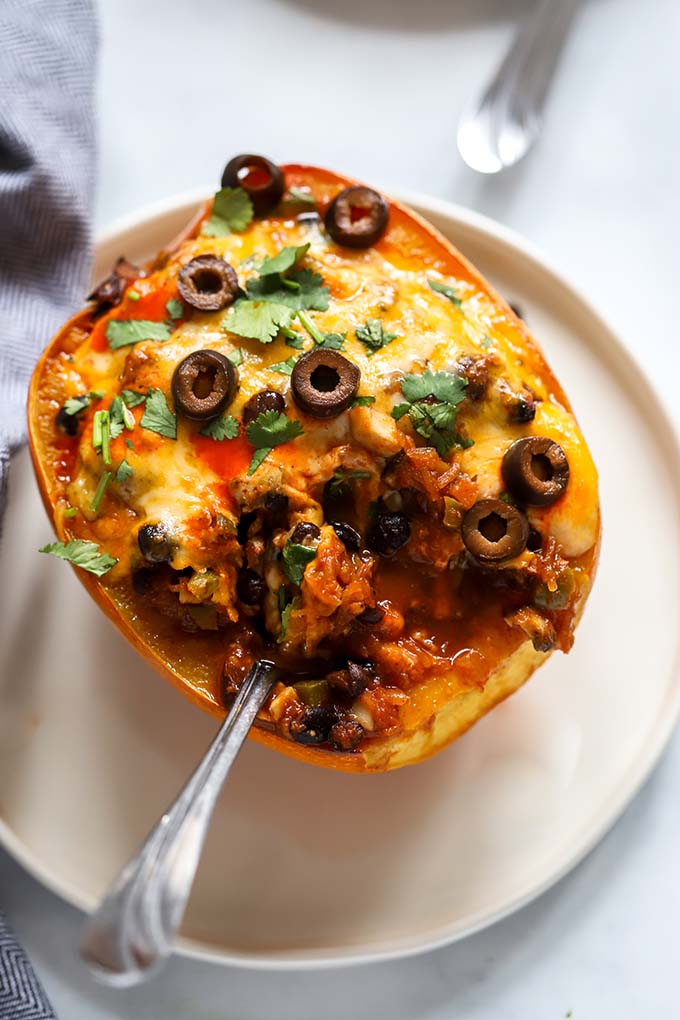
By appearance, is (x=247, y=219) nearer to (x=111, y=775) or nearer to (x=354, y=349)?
(x=354, y=349)

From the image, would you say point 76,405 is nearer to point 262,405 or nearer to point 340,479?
point 262,405

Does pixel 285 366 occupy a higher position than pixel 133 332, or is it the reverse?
pixel 285 366

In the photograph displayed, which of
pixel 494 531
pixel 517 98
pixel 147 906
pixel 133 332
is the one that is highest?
pixel 517 98

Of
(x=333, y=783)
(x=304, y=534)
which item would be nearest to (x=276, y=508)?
→ (x=304, y=534)

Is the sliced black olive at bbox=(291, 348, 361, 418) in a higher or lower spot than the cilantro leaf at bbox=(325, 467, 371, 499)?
higher

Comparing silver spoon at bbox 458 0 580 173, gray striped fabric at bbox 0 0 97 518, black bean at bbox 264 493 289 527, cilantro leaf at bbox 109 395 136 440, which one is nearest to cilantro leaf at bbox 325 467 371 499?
black bean at bbox 264 493 289 527

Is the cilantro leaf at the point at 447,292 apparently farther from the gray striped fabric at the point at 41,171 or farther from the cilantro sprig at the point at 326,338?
the gray striped fabric at the point at 41,171

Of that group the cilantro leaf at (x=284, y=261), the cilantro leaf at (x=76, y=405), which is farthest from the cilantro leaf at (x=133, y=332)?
the cilantro leaf at (x=284, y=261)

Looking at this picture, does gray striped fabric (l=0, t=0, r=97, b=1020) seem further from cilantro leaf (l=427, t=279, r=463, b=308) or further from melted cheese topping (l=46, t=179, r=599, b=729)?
cilantro leaf (l=427, t=279, r=463, b=308)
